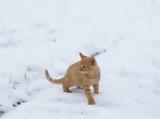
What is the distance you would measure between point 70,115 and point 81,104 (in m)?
0.16

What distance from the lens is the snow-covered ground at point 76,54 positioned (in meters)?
3.34

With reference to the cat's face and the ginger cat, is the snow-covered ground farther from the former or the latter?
the cat's face

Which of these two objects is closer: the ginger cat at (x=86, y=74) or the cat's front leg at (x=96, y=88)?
the ginger cat at (x=86, y=74)

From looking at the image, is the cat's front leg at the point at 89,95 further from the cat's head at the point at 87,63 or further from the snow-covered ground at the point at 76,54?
the cat's head at the point at 87,63

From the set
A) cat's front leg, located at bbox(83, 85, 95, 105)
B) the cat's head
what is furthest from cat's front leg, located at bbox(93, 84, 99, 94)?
the cat's head

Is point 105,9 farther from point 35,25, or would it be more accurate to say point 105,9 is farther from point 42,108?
point 42,108

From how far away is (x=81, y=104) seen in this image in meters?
3.32

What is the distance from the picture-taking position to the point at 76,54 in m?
4.36

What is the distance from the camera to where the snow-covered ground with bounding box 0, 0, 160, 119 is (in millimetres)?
3338

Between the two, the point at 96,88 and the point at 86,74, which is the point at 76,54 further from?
the point at 86,74

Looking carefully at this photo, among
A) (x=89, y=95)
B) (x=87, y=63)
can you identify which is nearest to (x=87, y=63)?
(x=87, y=63)

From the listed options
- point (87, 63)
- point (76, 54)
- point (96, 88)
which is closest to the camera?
point (87, 63)

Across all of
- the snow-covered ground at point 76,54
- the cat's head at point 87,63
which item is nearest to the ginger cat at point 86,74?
the cat's head at point 87,63

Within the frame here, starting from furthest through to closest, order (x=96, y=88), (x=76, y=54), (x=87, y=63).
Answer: (x=76, y=54)
(x=96, y=88)
(x=87, y=63)
